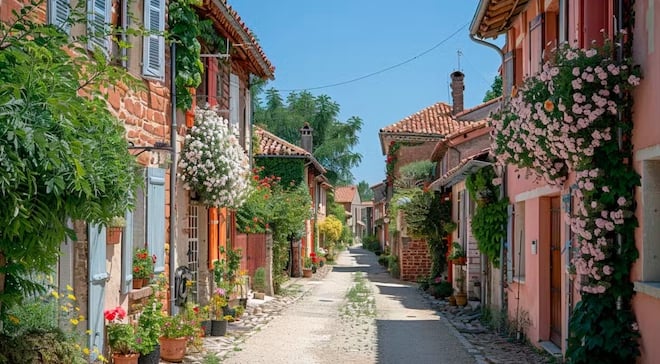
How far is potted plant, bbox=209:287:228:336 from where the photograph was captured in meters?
11.4

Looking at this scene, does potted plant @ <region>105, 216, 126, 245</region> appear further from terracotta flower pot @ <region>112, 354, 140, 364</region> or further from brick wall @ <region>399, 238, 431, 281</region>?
brick wall @ <region>399, 238, 431, 281</region>

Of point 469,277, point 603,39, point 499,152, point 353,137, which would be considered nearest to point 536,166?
point 499,152

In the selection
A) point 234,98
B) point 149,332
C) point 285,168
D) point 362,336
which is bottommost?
point 362,336

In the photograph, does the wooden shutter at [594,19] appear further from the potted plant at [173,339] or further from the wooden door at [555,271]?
the potted plant at [173,339]

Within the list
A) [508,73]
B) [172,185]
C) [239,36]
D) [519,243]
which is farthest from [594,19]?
[239,36]

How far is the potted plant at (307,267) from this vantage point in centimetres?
2736

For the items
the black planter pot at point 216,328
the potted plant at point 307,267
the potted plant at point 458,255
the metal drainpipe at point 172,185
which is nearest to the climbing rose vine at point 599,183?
the metal drainpipe at point 172,185

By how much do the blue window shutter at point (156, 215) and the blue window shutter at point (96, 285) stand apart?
4.95 feet

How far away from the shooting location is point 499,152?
893 cm

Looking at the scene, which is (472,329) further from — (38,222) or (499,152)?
(38,222)

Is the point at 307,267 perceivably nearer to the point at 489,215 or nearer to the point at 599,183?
the point at 489,215

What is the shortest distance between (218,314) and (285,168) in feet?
51.8

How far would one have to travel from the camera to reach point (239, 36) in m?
13.1

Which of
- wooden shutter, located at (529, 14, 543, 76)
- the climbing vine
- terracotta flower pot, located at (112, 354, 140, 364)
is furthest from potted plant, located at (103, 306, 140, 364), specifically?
the climbing vine
